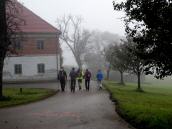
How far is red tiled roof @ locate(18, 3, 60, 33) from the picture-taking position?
52.9 m

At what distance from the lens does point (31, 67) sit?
173 feet

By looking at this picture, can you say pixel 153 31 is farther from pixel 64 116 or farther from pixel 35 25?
pixel 35 25

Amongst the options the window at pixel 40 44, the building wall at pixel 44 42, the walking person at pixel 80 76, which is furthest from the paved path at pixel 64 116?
the window at pixel 40 44

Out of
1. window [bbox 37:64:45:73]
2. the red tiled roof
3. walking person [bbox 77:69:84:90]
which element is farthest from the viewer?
window [bbox 37:64:45:73]

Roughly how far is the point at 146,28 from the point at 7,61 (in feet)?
126

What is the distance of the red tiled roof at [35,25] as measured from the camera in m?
52.9

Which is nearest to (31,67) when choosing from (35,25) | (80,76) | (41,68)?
(41,68)

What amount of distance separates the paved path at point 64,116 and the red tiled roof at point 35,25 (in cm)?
3035

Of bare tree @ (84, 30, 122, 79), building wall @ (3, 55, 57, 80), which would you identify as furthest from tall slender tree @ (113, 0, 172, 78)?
bare tree @ (84, 30, 122, 79)

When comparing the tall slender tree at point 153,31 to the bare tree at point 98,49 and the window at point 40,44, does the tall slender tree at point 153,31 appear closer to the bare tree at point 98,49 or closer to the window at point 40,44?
the window at point 40,44

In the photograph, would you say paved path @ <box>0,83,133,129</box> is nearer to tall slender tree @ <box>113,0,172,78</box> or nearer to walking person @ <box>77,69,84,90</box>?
tall slender tree @ <box>113,0,172,78</box>

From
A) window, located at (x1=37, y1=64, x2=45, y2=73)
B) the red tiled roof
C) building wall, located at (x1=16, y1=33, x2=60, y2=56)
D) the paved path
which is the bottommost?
the paved path

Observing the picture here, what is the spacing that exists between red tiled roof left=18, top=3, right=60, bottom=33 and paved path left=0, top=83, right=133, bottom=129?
3035cm

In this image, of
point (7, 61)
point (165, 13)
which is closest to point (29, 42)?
point (7, 61)
